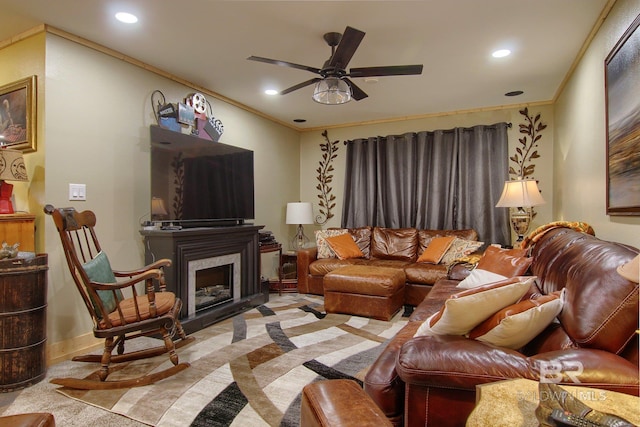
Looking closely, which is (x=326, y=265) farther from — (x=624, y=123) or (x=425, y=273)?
(x=624, y=123)

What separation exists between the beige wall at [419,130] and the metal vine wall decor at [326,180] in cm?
7

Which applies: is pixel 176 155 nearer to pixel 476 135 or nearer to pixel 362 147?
pixel 362 147

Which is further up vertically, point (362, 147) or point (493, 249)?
point (362, 147)

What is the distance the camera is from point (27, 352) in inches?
87.0

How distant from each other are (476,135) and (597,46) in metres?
2.10

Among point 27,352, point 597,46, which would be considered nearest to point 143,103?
point 27,352

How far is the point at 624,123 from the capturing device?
2027mm

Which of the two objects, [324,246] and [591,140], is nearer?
[591,140]

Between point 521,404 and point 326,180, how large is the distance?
16.4 ft

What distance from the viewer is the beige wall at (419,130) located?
446 centimetres

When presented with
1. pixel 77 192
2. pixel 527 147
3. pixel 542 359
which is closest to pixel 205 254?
pixel 77 192

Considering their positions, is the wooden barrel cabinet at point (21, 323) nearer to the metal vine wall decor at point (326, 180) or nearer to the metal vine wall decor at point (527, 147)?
the metal vine wall decor at point (326, 180)

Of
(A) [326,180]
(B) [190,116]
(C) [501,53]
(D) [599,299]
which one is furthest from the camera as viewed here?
(A) [326,180]

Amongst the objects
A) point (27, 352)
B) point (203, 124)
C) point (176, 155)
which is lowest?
point (27, 352)
